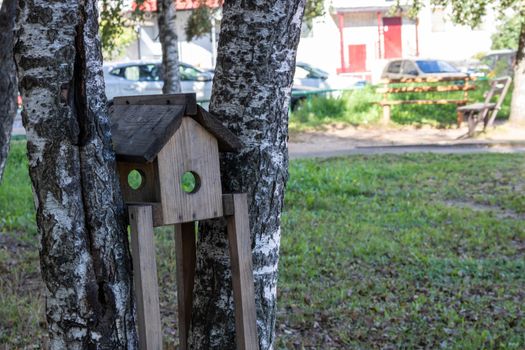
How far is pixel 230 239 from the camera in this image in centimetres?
298

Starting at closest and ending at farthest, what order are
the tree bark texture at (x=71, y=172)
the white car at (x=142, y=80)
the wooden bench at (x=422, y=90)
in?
1. the tree bark texture at (x=71, y=172)
2. the wooden bench at (x=422, y=90)
3. the white car at (x=142, y=80)

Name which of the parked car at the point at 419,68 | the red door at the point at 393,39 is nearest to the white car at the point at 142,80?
the parked car at the point at 419,68

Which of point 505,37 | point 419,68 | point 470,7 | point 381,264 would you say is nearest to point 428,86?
point 470,7

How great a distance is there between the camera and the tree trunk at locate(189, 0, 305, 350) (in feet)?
10.4

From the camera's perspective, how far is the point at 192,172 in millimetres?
2904

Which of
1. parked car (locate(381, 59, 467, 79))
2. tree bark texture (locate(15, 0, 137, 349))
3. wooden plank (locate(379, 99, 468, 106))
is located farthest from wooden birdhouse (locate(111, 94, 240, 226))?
parked car (locate(381, 59, 467, 79))

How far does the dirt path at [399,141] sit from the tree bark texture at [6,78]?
8518mm

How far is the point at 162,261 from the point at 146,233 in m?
4.39

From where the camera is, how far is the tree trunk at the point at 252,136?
316 centimetres

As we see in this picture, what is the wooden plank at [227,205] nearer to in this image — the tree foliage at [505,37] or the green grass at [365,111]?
the green grass at [365,111]

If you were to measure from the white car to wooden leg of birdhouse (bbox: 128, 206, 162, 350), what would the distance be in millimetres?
18765

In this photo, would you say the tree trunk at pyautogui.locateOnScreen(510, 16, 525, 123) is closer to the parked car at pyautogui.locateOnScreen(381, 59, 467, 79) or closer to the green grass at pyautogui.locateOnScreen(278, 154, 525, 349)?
the green grass at pyautogui.locateOnScreen(278, 154, 525, 349)

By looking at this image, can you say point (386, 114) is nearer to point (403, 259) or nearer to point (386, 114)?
point (386, 114)

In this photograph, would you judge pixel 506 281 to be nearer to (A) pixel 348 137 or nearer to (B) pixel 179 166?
(B) pixel 179 166
